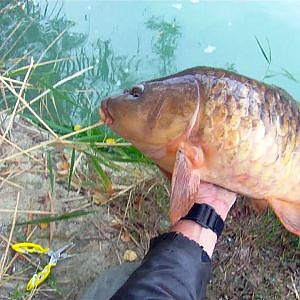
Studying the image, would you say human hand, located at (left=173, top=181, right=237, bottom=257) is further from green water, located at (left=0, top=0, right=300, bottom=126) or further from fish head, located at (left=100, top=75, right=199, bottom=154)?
green water, located at (left=0, top=0, right=300, bottom=126)

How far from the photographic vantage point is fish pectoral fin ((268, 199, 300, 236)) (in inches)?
61.8

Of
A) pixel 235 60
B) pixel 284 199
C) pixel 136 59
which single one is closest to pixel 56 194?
pixel 284 199

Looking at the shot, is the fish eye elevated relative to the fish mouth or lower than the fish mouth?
elevated

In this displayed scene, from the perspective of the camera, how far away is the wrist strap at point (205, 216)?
1640 mm

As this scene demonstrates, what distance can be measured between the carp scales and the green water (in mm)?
1701

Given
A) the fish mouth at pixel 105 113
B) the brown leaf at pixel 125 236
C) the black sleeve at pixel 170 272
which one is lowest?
the brown leaf at pixel 125 236

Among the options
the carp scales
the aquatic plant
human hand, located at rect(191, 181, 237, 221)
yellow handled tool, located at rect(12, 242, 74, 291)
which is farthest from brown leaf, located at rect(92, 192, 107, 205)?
the aquatic plant

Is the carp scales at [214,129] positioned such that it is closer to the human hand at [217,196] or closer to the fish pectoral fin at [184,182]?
the fish pectoral fin at [184,182]

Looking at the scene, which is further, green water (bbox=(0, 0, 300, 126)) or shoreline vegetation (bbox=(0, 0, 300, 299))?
green water (bbox=(0, 0, 300, 126))

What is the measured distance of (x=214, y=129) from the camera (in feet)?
4.71

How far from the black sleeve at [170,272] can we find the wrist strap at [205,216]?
0.30 ft

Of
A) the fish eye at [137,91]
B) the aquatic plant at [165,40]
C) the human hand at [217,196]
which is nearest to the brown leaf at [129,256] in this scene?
the human hand at [217,196]

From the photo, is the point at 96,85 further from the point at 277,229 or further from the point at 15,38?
the point at 277,229

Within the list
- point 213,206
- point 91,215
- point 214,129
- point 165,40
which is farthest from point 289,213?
point 165,40
